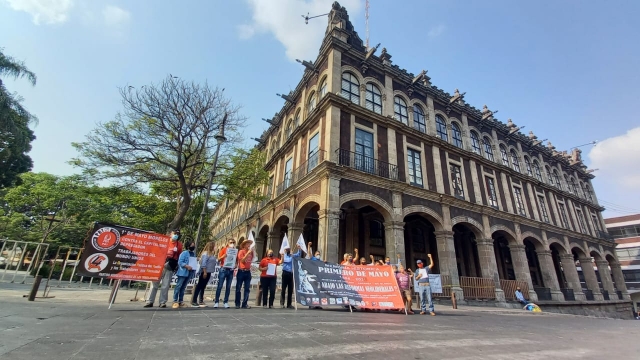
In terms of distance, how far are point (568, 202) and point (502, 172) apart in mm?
10956

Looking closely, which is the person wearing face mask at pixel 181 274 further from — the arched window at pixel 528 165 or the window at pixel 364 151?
the arched window at pixel 528 165

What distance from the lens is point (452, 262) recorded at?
539 inches

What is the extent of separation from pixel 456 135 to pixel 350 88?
29.2 ft

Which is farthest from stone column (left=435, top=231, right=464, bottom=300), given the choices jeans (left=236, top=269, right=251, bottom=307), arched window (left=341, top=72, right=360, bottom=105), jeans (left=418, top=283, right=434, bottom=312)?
jeans (left=236, top=269, right=251, bottom=307)

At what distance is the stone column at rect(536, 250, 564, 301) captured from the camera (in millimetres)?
17938

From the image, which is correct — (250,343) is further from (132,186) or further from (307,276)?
(132,186)

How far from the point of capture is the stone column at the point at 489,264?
1468cm

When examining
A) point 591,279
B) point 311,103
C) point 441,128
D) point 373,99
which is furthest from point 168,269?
point 591,279

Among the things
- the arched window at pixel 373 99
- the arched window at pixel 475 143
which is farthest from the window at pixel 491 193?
the arched window at pixel 373 99

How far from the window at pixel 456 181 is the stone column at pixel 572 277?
12.4m

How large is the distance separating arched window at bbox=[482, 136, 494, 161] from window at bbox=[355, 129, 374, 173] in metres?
11.1

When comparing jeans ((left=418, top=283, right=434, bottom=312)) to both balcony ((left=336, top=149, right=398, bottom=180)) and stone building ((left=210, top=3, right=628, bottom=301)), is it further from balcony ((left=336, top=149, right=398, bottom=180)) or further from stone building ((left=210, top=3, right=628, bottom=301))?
balcony ((left=336, top=149, right=398, bottom=180))

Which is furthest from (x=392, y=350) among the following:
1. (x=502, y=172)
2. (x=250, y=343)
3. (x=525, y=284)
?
(x=502, y=172)

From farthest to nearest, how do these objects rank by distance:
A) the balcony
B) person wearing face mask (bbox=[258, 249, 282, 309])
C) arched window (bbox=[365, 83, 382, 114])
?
arched window (bbox=[365, 83, 382, 114]) → the balcony → person wearing face mask (bbox=[258, 249, 282, 309])
